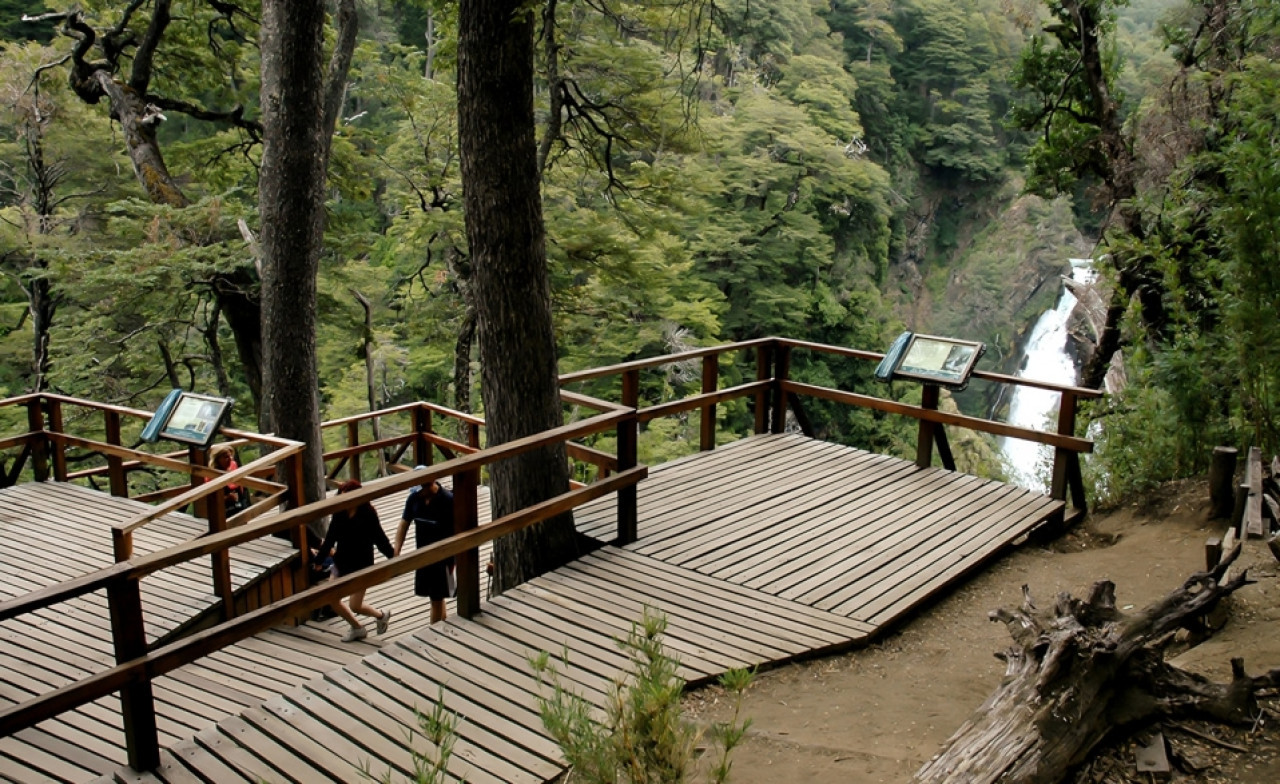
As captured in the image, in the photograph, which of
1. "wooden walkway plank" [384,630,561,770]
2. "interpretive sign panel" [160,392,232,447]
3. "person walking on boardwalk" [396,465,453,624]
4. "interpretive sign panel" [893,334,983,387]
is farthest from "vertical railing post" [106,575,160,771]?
"interpretive sign panel" [893,334,983,387]

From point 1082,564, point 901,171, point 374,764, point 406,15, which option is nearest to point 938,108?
point 901,171

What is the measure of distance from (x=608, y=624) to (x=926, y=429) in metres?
3.87

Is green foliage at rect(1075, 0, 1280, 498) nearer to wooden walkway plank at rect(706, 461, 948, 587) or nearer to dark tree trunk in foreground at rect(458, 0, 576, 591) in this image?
wooden walkway plank at rect(706, 461, 948, 587)

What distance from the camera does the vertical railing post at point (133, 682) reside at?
3482 mm

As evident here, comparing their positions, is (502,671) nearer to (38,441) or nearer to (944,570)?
(944,570)

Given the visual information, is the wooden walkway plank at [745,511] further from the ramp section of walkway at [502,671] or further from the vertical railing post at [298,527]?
the vertical railing post at [298,527]

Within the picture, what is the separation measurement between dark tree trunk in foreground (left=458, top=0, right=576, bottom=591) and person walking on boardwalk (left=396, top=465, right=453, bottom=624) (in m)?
0.37

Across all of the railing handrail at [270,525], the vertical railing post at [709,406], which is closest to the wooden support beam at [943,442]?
the vertical railing post at [709,406]

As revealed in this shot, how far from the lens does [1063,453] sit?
7047mm

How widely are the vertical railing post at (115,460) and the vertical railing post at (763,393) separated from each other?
223 inches

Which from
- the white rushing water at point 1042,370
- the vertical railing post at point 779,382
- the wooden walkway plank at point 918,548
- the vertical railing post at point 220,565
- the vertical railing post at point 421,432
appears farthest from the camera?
the white rushing water at point 1042,370

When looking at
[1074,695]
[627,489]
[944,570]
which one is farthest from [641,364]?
[1074,695]

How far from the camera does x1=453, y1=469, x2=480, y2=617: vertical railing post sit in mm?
4770

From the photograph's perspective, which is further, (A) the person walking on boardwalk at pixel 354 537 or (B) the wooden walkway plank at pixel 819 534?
(A) the person walking on boardwalk at pixel 354 537
